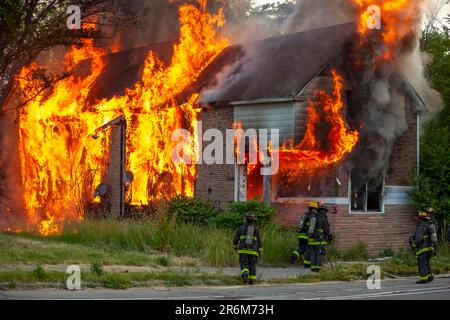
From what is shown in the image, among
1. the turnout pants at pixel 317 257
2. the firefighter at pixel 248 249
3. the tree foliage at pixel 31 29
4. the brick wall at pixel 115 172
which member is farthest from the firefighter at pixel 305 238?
the brick wall at pixel 115 172

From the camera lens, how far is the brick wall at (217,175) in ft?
79.4

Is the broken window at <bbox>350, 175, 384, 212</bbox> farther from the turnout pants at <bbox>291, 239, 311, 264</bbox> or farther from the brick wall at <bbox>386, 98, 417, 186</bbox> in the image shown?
the turnout pants at <bbox>291, 239, 311, 264</bbox>

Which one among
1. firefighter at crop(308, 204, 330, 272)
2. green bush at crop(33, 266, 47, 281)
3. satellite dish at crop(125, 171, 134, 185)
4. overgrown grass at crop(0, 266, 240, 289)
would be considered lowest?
overgrown grass at crop(0, 266, 240, 289)

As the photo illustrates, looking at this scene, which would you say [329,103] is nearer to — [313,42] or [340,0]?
[313,42]

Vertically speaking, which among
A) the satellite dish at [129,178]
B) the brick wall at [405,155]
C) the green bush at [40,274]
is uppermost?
the brick wall at [405,155]

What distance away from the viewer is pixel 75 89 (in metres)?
30.5

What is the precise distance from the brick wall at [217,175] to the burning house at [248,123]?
0.11 ft

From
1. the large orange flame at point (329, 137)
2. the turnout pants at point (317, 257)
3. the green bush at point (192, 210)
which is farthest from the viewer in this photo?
the green bush at point (192, 210)

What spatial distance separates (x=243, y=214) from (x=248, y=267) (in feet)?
19.0

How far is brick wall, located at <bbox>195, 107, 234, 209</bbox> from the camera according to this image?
24.2 m

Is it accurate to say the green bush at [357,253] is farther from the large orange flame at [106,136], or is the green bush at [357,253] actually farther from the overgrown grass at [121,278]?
the overgrown grass at [121,278]

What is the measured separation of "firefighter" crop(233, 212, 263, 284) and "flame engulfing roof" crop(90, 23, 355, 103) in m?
6.96

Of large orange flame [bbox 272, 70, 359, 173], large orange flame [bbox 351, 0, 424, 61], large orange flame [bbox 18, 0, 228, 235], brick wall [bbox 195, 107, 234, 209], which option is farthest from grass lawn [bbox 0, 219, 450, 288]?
large orange flame [bbox 351, 0, 424, 61]
